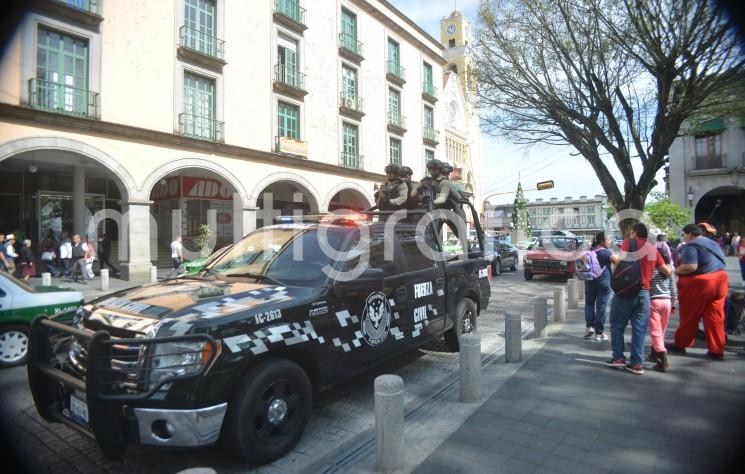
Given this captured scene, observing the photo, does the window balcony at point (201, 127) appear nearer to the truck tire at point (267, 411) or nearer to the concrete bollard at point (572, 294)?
the concrete bollard at point (572, 294)

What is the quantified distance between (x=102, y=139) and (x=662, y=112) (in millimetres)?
17276

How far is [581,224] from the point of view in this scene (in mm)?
116250

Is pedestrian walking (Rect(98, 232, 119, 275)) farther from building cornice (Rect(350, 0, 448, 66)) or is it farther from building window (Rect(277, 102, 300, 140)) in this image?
building cornice (Rect(350, 0, 448, 66))

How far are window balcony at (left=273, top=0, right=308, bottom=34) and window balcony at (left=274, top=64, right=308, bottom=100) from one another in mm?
2026

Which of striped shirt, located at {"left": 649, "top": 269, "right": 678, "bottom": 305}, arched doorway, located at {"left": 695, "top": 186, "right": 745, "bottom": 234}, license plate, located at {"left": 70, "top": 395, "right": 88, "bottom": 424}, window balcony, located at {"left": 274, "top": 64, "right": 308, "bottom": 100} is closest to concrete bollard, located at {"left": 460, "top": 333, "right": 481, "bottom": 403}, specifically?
striped shirt, located at {"left": 649, "top": 269, "right": 678, "bottom": 305}

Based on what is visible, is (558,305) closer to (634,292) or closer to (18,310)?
(634,292)

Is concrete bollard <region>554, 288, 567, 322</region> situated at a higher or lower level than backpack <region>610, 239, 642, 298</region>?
lower

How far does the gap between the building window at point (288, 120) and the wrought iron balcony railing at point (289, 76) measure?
1059 mm

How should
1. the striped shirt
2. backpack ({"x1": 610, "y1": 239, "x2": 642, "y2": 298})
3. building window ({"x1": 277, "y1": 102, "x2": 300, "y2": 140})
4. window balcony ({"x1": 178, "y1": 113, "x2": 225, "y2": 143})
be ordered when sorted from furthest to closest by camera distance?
building window ({"x1": 277, "y1": 102, "x2": 300, "y2": 140}), window balcony ({"x1": 178, "y1": 113, "x2": 225, "y2": 143}), the striped shirt, backpack ({"x1": 610, "y1": 239, "x2": 642, "y2": 298})

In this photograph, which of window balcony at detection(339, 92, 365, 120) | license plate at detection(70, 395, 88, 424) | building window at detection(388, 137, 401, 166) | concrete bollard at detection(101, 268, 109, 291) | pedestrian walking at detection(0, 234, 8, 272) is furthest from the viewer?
building window at detection(388, 137, 401, 166)

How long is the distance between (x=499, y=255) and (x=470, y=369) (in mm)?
15554

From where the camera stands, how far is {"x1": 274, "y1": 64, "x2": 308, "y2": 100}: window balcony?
65.4ft

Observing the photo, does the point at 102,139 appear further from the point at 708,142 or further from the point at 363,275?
the point at 708,142

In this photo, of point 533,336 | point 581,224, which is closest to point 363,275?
point 533,336
